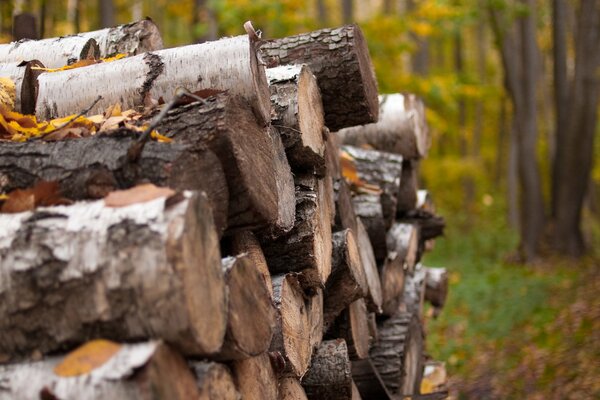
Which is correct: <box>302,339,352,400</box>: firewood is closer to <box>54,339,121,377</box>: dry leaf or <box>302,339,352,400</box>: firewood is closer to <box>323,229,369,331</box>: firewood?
<box>323,229,369,331</box>: firewood

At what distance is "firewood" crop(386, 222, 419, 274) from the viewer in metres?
4.93

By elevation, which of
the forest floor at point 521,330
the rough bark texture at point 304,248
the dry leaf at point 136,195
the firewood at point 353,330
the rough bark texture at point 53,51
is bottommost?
the forest floor at point 521,330

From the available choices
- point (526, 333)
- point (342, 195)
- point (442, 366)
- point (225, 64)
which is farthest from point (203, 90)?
point (526, 333)

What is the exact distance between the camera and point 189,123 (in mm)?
2424

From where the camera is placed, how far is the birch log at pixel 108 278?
6.11 ft

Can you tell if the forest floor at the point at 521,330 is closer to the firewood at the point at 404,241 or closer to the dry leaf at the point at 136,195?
the firewood at the point at 404,241

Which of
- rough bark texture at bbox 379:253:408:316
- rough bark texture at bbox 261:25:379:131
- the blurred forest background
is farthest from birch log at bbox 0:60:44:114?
the blurred forest background

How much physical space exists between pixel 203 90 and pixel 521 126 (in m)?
11.3

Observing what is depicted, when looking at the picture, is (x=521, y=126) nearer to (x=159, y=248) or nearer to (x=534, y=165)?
(x=534, y=165)

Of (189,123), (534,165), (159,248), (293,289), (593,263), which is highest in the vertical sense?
(189,123)

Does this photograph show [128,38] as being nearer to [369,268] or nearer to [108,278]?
[369,268]

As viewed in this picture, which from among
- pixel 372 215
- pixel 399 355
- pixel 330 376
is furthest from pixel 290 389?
pixel 372 215

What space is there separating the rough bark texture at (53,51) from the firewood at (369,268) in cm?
162

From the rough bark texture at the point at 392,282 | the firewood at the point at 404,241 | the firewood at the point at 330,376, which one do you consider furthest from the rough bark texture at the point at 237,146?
the firewood at the point at 404,241
